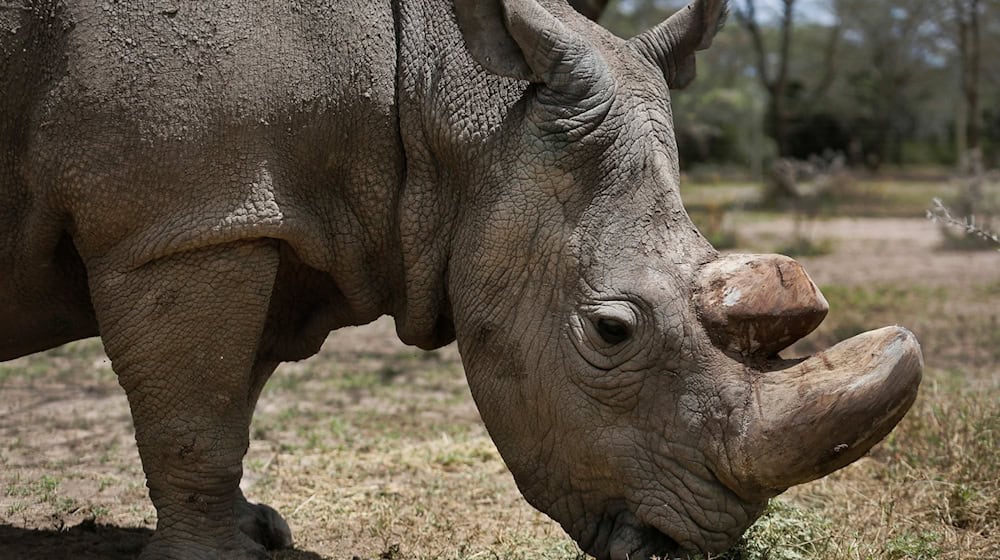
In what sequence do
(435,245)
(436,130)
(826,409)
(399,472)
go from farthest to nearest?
(399,472), (435,245), (436,130), (826,409)

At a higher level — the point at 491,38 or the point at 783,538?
the point at 491,38

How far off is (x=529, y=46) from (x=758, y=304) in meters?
1.05

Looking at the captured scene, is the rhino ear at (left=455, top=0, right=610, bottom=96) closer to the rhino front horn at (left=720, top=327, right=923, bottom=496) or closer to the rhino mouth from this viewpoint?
the rhino front horn at (left=720, top=327, right=923, bottom=496)

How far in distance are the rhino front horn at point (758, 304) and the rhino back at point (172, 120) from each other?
1.21 meters

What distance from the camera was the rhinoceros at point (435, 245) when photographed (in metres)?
3.38

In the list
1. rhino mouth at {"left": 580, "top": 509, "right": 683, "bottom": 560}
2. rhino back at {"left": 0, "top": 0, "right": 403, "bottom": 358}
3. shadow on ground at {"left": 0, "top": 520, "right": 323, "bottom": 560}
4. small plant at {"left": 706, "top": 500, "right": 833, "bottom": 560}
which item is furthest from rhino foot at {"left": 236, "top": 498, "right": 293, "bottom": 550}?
small plant at {"left": 706, "top": 500, "right": 833, "bottom": 560}

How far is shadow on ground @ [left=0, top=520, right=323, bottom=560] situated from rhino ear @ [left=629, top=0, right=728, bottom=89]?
2293mm

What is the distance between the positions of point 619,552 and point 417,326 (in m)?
1.02

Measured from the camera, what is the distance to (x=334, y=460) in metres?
5.94

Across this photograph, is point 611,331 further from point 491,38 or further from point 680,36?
point 680,36

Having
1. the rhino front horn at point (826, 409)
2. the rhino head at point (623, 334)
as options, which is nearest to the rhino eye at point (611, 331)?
the rhino head at point (623, 334)

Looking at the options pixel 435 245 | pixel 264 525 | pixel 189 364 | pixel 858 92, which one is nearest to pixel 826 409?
pixel 435 245

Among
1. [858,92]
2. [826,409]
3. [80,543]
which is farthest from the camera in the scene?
[858,92]

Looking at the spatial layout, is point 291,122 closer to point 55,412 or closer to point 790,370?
point 790,370
